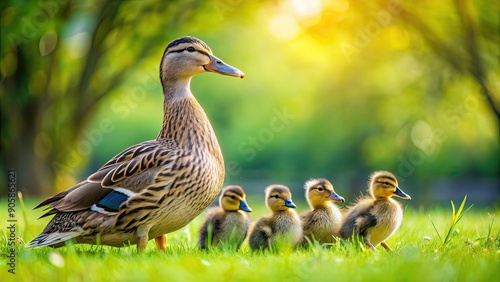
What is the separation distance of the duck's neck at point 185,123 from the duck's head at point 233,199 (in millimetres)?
467

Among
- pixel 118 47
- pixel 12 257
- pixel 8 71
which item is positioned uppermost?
pixel 118 47

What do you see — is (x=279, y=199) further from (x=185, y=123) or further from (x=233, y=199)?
(x=185, y=123)

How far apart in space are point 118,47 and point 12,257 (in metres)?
12.7

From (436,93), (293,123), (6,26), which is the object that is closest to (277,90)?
(293,123)

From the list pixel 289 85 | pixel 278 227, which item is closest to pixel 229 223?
pixel 278 227

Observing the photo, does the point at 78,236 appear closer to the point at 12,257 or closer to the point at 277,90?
the point at 12,257

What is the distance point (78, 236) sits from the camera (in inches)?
208

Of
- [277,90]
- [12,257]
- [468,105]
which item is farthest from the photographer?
[277,90]

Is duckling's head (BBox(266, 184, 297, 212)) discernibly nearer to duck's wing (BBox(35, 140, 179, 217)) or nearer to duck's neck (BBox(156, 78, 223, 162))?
duck's neck (BBox(156, 78, 223, 162))

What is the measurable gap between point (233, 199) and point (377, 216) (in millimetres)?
1288

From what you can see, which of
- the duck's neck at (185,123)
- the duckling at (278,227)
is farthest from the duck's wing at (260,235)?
the duck's neck at (185,123)

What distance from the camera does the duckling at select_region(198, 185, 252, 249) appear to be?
5.91 metres

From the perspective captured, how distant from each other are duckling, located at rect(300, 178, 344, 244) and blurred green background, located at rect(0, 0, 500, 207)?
6.54 meters

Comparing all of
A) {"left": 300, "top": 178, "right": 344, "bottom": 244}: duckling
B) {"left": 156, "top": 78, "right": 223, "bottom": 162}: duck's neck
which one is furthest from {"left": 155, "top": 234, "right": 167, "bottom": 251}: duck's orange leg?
{"left": 300, "top": 178, "right": 344, "bottom": 244}: duckling
